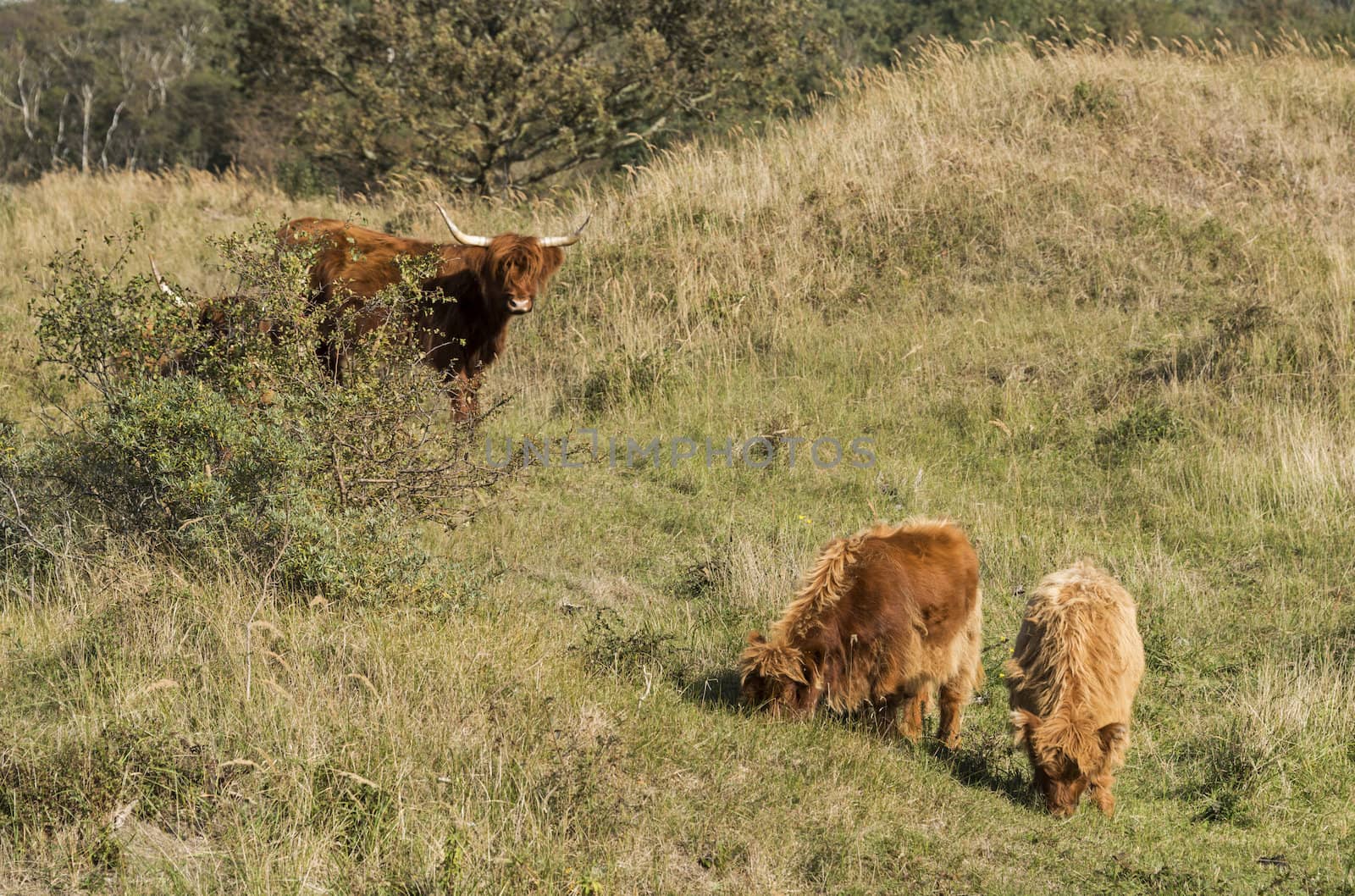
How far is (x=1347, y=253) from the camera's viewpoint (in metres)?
12.2

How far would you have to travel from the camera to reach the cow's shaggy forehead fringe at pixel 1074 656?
5184 millimetres

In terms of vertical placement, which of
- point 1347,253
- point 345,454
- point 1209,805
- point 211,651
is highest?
point 1347,253

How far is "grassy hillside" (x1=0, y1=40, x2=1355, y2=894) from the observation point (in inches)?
180

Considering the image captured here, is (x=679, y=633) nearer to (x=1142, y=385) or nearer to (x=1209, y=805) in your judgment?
(x=1209, y=805)

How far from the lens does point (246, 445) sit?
6.27m

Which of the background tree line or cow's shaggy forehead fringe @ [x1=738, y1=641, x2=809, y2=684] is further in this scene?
the background tree line

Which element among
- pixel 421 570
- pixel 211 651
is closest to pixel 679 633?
pixel 421 570

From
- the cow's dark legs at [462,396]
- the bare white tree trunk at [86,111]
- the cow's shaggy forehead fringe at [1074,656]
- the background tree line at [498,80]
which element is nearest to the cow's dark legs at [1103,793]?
the cow's shaggy forehead fringe at [1074,656]

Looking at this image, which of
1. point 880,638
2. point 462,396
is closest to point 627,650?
point 880,638

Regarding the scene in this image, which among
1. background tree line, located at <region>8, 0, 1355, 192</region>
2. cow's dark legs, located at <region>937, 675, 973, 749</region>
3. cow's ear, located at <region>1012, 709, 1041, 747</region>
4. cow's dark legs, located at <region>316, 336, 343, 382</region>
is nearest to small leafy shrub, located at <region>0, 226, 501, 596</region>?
cow's dark legs, located at <region>316, 336, 343, 382</region>

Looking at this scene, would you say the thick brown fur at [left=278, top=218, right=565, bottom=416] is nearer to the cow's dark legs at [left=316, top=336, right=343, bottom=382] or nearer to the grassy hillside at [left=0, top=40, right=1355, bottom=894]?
the cow's dark legs at [left=316, top=336, right=343, bottom=382]

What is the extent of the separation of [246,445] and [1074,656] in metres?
4.00

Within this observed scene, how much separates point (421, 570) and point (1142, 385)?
669cm

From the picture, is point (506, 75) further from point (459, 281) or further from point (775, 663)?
point (775, 663)
